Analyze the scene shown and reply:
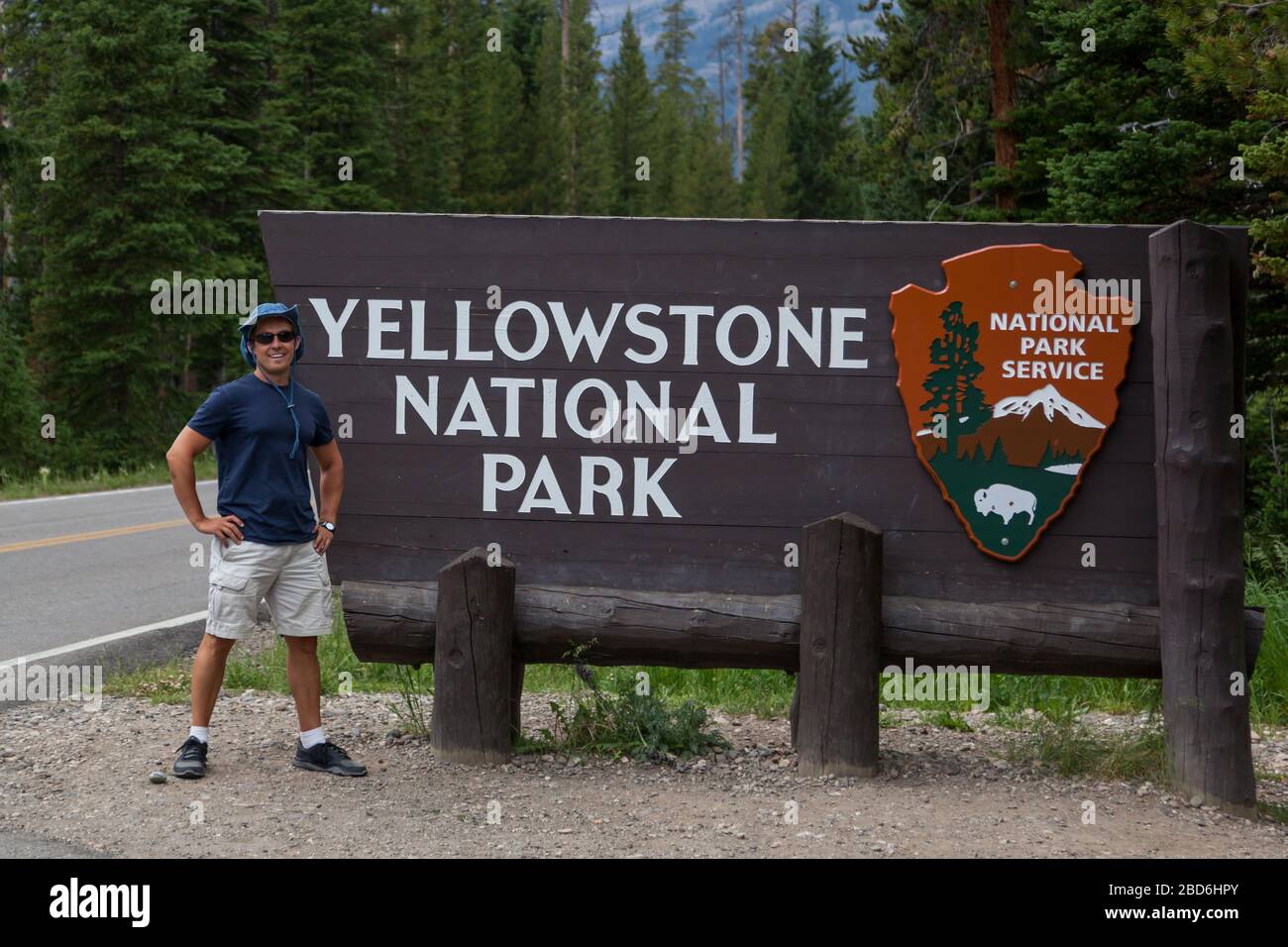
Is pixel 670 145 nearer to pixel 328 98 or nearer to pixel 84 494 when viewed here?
pixel 328 98

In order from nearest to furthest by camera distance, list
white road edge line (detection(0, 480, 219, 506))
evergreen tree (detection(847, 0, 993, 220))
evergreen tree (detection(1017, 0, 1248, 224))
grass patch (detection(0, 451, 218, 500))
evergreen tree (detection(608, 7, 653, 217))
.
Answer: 1. evergreen tree (detection(1017, 0, 1248, 224))
2. white road edge line (detection(0, 480, 219, 506))
3. grass patch (detection(0, 451, 218, 500))
4. evergreen tree (detection(847, 0, 993, 220))
5. evergreen tree (detection(608, 7, 653, 217))

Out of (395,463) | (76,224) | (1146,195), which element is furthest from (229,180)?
(395,463)

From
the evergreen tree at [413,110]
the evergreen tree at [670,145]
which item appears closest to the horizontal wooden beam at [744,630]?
the evergreen tree at [413,110]

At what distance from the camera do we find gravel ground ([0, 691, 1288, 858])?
484 cm

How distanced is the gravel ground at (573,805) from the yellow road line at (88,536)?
7.11 m

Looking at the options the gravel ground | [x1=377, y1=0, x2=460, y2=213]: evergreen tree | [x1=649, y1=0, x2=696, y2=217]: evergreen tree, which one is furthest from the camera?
[x1=649, y1=0, x2=696, y2=217]: evergreen tree

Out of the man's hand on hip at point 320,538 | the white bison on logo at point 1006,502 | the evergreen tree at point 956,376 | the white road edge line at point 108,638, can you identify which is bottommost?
the white road edge line at point 108,638

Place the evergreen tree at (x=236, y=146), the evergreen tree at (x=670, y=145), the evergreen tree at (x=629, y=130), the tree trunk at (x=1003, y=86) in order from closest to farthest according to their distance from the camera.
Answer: the tree trunk at (x=1003, y=86), the evergreen tree at (x=236, y=146), the evergreen tree at (x=629, y=130), the evergreen tree at (x=670, y=145)

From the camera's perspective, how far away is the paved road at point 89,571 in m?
9.26

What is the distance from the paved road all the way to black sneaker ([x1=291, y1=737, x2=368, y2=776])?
3312 mm

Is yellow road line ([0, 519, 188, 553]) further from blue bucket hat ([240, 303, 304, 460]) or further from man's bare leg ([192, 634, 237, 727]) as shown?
blue bucket hat ([240, 303, 304, 460])

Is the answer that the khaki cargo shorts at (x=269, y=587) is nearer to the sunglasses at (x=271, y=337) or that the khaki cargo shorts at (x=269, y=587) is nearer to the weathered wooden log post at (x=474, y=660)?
the weathered wooden log post at (x=474, y=660)

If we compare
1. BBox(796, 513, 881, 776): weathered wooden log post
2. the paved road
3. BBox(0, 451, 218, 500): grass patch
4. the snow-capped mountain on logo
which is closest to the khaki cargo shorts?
BBox(796, 513, 881, 776): weathered wooden log post

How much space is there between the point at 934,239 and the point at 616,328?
53.2 inches
